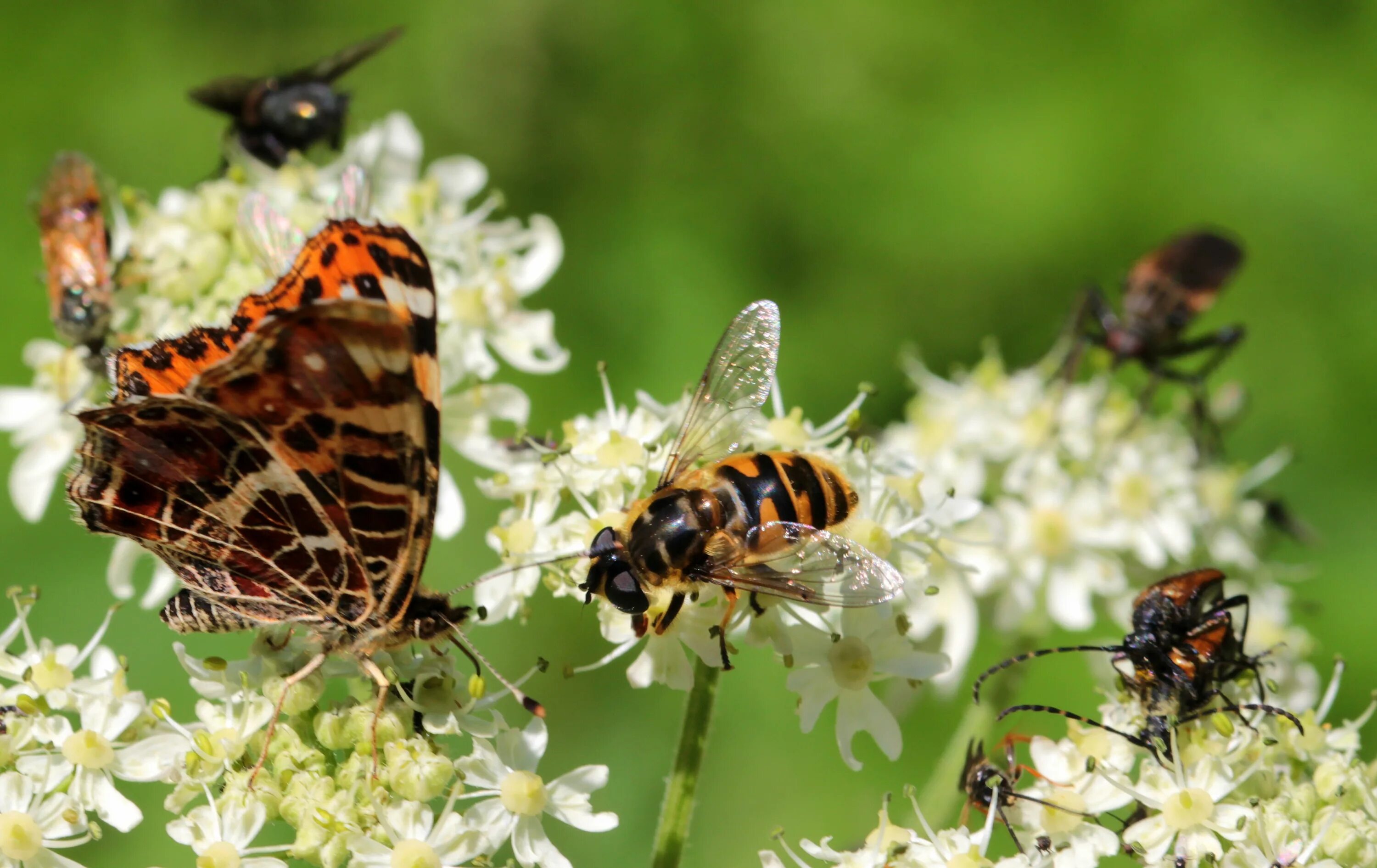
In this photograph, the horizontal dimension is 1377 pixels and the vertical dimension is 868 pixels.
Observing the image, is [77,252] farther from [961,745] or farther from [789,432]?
[961,745]

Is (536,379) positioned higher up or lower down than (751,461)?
higher up

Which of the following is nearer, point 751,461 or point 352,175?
point 751,461

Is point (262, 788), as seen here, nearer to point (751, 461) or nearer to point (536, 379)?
point (751, 461)

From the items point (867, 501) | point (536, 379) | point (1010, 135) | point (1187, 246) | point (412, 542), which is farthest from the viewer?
point (1010, 135)

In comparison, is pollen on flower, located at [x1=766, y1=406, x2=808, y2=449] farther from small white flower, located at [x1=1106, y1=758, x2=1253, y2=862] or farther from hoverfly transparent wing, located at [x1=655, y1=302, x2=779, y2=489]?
small white flower, located at [x1=1106, y1=758, x2=1253, y2=862]

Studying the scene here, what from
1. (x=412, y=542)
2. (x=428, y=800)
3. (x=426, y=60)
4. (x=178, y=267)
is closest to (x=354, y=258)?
(x=412, y=542)

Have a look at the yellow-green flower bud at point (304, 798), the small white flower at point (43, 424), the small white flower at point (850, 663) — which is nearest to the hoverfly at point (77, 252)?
the small white flower at point (43, 424)

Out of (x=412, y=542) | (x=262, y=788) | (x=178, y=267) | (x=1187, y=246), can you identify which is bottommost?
(x=262, y=788)
